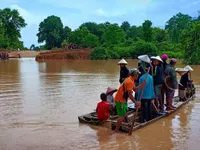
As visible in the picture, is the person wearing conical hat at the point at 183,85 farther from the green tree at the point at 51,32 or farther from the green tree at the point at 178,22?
the green tree at the point at 178,22

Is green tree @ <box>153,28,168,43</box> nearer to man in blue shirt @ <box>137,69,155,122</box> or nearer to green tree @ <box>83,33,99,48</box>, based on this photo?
green tree @ <box>83,33,99,48</box>

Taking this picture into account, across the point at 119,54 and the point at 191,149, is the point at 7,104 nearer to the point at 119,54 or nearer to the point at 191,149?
the point at 191,149

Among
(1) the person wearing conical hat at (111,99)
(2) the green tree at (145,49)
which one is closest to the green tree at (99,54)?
(2) the green tree at (145,49)

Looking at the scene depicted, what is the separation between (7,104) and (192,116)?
21.5 ft

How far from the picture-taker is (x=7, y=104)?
11.4 m

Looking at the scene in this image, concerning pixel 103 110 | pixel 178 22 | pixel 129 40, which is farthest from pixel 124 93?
pixel 178 22

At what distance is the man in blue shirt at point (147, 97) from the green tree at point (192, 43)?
26.2 m

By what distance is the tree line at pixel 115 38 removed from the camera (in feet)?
115

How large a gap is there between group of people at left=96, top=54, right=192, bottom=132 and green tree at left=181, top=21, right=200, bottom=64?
81.3ft

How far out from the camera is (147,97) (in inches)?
319

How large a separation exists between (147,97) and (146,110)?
41 centimetres

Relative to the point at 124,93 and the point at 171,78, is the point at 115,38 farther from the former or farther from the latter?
the point at 124,93

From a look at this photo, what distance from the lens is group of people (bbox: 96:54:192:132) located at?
7.27m

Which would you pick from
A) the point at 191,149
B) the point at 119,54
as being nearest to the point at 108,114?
the point at 191,149
